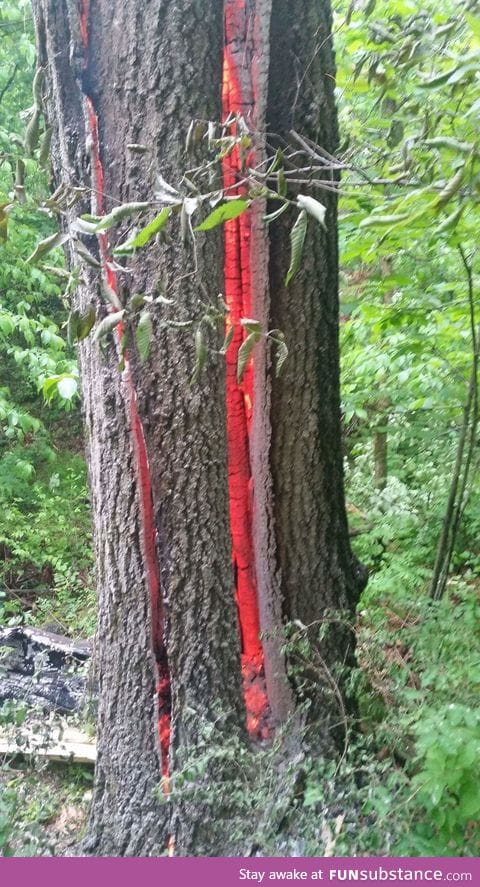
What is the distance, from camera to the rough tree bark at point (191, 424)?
1646mm

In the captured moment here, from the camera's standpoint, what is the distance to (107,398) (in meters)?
1.80

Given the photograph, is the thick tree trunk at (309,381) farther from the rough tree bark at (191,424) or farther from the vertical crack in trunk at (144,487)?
the vertical crack in trunk at (144,487)

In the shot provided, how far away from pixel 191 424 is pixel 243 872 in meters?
1.19

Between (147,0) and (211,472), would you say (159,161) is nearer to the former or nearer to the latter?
(147,0)

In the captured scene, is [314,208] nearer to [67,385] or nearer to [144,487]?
[67,385]

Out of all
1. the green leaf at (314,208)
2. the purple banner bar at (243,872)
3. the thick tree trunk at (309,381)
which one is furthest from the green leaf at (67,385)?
the purple banner bar at (243,872)

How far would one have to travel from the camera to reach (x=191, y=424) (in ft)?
5.65

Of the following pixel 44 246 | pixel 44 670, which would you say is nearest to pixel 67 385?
pixel 44 246

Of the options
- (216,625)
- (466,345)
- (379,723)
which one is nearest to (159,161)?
(216,625)

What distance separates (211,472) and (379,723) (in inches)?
40.5

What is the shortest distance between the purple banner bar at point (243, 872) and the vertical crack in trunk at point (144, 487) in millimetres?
252

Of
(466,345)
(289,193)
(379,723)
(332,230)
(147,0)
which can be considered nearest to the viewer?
(147,0)

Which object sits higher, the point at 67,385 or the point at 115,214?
the point at 115,214

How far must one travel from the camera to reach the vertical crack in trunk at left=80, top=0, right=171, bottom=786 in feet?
5.52
